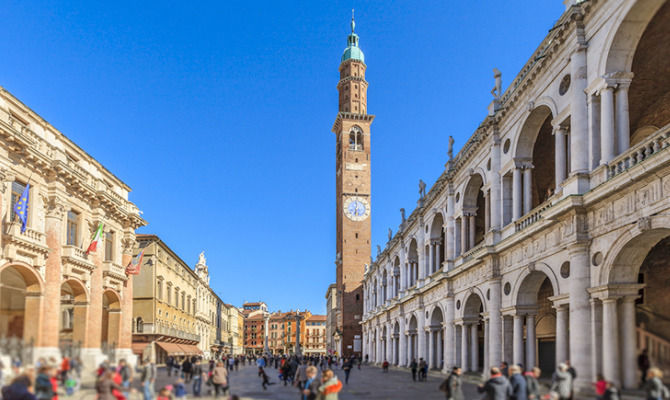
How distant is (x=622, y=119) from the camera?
22.0 m

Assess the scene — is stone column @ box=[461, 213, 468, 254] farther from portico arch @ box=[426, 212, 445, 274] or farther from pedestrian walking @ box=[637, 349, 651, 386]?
pedestrian walking @ box=[637, 349, 651, 386]

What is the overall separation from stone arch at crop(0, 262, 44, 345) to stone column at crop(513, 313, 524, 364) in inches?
775

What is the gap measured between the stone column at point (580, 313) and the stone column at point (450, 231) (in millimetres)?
18997

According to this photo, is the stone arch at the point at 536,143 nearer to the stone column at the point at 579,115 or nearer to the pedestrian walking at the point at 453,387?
the stone column at the point at 579,115

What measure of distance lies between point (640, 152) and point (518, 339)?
12761mm

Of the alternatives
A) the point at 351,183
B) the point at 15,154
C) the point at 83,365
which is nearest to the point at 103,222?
the point at 15,154

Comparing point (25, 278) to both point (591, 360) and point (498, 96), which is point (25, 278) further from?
point (498, 96)

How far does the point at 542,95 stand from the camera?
2759 cm

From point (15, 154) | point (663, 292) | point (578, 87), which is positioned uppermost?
point (578, 87)

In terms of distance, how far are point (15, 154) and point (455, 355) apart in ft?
94.0

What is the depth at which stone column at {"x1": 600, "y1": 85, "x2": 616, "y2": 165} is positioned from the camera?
71.5 ft

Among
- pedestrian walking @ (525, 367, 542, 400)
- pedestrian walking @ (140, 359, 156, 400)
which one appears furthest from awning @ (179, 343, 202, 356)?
pedestrian walking @ (525, 367, 542, 400)

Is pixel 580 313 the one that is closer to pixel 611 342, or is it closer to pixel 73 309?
pixel 611 342

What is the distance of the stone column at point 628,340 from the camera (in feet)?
67.5
